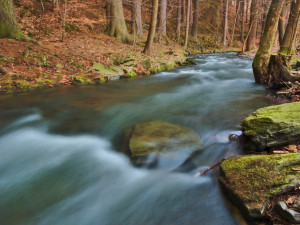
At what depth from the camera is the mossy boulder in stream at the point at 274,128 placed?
346 centimetres

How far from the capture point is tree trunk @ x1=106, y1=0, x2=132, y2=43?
1345 centimetres

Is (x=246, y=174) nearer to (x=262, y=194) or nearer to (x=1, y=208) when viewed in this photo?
(x=262, y=194)

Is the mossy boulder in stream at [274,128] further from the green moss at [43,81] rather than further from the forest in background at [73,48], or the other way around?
the green moss at [43,81]

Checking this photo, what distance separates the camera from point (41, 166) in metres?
3.96

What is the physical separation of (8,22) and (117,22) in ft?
21.2

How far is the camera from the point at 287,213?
85.0 inches

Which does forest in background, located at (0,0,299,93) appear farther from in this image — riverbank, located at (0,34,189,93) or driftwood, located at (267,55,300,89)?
driftwood, located at (267,55,300,89)

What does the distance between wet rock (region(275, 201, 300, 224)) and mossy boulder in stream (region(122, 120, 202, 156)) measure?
6.32 feet

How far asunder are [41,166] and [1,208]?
1.02 metres

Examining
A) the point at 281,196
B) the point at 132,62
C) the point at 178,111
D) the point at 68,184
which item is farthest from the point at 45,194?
the point at 132,62

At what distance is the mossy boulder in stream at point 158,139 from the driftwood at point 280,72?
415 cm

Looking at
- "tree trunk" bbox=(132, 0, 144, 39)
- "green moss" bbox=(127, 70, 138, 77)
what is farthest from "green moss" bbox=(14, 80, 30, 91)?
"tree trunk" bbox=(132, 0, 144, 39)

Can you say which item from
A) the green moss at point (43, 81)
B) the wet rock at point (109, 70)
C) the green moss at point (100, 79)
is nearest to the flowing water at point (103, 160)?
the green moss at point (43, 81)

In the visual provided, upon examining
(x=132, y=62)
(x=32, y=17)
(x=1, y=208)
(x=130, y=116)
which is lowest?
(x=1, y=208)
